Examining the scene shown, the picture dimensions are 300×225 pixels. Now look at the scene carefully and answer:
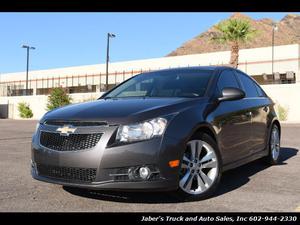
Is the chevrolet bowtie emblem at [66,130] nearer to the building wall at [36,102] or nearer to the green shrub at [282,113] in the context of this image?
the green shrub at [282,113]

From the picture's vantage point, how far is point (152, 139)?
493 centimetres

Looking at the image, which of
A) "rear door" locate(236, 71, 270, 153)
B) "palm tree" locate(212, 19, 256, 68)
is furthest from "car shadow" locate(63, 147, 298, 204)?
"palm tree" locate(212, 19, 256, 68)

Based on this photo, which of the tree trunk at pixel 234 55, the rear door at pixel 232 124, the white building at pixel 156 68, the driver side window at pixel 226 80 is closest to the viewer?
the rear door at pixel 232 124

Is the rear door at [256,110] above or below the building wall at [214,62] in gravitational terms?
below

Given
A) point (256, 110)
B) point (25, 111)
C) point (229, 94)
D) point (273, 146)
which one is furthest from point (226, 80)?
point (25, 111)

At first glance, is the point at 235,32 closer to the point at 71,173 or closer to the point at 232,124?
the point at 232,124

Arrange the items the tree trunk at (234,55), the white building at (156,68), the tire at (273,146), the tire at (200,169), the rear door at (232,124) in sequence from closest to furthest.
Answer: the tire at (200,169) → the rear door at (232,124) → the tire at (273,146) → the tree trunk at (234,55) → the white building at (156,68)

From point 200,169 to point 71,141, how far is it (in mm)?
1534

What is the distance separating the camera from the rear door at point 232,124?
234 inches

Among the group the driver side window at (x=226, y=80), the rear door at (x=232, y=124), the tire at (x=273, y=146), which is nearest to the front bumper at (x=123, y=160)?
the rear door at (x=232, y=124)

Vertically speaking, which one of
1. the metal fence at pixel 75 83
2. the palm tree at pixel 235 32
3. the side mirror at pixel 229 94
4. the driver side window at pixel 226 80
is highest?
the palm tree at pixel 235 32

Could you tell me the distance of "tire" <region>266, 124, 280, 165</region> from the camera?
25.9 ft

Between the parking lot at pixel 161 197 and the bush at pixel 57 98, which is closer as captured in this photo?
the parking lot at pixel 161 197
